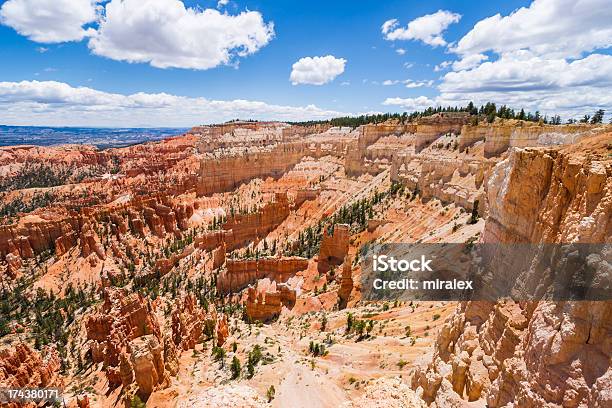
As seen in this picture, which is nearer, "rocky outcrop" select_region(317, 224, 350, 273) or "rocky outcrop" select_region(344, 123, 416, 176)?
"rocky outcrop" select_region(317, 224, 350, 273)

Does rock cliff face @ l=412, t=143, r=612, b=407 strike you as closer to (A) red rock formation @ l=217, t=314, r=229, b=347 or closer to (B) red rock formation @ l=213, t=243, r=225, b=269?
(A) red rock formation @ l=217, t=314, r=229, b=347

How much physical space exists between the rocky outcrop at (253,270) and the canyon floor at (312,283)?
187mm

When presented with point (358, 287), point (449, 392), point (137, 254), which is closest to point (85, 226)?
point (137, 254)

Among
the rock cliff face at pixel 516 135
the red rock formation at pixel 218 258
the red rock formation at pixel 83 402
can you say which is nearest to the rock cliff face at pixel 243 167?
the red rock formation at pixel 218 258

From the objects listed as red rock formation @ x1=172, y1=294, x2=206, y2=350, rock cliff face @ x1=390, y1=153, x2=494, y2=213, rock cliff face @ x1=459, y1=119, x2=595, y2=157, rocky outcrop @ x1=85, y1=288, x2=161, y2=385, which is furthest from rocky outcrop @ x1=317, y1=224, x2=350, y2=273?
rock cliff face @ x1=459, y1=119, x2=595, y2=157

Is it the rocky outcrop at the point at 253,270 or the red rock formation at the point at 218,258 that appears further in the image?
the red rock formation at the point at 218,258

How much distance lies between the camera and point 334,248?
44.8 meters

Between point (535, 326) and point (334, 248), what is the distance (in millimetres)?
34770

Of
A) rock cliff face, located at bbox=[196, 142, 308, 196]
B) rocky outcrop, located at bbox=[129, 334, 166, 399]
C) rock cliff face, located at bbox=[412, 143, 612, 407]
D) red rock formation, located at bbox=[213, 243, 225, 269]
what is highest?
rock cliff face, located at bbox=[412, 143, 612, 407]

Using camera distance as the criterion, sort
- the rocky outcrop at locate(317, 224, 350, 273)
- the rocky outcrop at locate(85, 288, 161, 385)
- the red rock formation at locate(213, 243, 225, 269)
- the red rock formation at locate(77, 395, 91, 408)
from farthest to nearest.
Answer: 1. the red rock formation at locate(213, 243, 225, 269)
2. the rocky outcrop at locate(317, 224, 350, 273)
3. the rocky outcrop at locate(85, 288, 161, 385)
4. the red rock formation at locate(77, 395, 91, 408)

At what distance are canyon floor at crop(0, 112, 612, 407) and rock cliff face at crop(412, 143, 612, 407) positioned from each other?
53 mm

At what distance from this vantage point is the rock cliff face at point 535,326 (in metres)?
8.70

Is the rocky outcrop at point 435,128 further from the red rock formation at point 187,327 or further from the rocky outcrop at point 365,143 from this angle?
the red rock formation at point 187,327

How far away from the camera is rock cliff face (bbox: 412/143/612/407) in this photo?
8695mm
